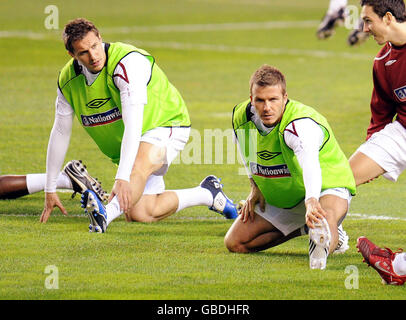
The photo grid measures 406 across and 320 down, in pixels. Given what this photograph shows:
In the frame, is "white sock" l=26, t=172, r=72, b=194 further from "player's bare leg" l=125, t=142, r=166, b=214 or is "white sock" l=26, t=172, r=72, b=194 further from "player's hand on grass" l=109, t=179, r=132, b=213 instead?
"player's hand on grass" l=109, t=179, r=132, b=213

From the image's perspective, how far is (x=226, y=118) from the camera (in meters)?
14.4

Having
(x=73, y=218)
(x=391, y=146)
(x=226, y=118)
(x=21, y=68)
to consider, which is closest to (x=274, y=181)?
(x=391, y=146)

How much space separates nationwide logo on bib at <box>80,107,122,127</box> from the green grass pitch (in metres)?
0.85

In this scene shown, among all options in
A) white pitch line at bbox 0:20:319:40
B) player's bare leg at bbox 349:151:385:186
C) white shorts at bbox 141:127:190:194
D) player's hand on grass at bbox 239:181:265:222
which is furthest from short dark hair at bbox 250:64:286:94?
white pitch line at bbox 0:20:319:40

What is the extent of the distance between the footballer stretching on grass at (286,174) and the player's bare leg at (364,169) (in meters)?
0.68

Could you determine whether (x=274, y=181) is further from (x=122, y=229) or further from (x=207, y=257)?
(x=122, y=229)

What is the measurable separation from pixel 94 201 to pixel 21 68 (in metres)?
11.7

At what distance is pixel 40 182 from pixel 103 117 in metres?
1.12

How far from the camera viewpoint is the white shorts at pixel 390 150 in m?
8.54

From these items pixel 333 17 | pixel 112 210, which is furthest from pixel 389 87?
pixel 333 17

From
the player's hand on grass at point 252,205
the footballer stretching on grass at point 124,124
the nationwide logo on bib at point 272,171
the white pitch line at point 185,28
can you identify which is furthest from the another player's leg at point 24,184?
the white pitch line at point 185,28

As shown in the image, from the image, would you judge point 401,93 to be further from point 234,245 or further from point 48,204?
point 48,204

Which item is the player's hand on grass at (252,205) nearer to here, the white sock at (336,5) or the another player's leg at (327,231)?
the another player's leg at (327,231)

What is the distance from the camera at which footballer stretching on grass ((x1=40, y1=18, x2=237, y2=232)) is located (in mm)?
8117
